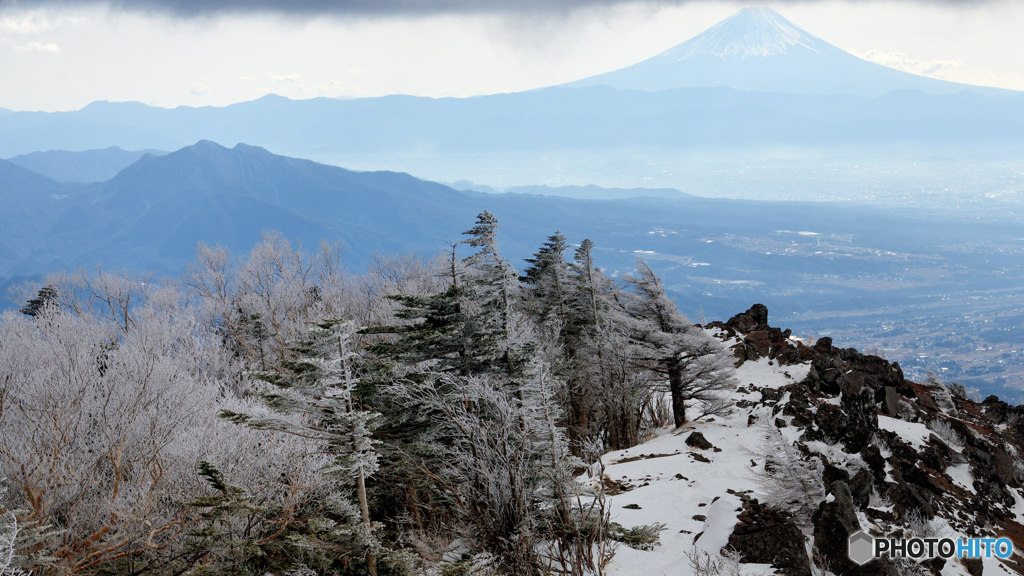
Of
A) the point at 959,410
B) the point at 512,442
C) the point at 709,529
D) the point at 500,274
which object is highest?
the point at 500,274

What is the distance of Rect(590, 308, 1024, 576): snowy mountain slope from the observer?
11.2 m

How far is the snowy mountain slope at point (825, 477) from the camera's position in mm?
11195

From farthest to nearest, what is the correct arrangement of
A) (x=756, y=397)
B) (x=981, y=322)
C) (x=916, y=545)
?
(x=981, y=322) → (x=756, y=397) → (x=916, y=545)

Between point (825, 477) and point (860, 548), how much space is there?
283cm

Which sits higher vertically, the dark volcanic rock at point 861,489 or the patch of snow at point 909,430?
the dark volcanic rock at point 861,489

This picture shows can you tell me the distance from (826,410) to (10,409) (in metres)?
30.1

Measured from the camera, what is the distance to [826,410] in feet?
59.1

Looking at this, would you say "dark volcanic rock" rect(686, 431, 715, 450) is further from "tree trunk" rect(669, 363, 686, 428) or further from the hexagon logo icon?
the hexagon logo icon

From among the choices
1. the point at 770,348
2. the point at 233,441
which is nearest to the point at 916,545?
the point at 233,441

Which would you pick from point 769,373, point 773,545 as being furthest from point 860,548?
point 769,373

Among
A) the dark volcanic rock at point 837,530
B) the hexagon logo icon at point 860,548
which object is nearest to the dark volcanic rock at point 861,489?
the dark volcanic rock at point 837,530

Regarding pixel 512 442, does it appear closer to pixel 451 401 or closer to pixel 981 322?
pixel 451 401

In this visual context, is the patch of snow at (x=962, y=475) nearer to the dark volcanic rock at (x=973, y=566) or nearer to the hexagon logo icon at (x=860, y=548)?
the dark volcanic rock at (x=973, y=566)

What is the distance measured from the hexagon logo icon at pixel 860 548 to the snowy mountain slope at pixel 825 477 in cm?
17
